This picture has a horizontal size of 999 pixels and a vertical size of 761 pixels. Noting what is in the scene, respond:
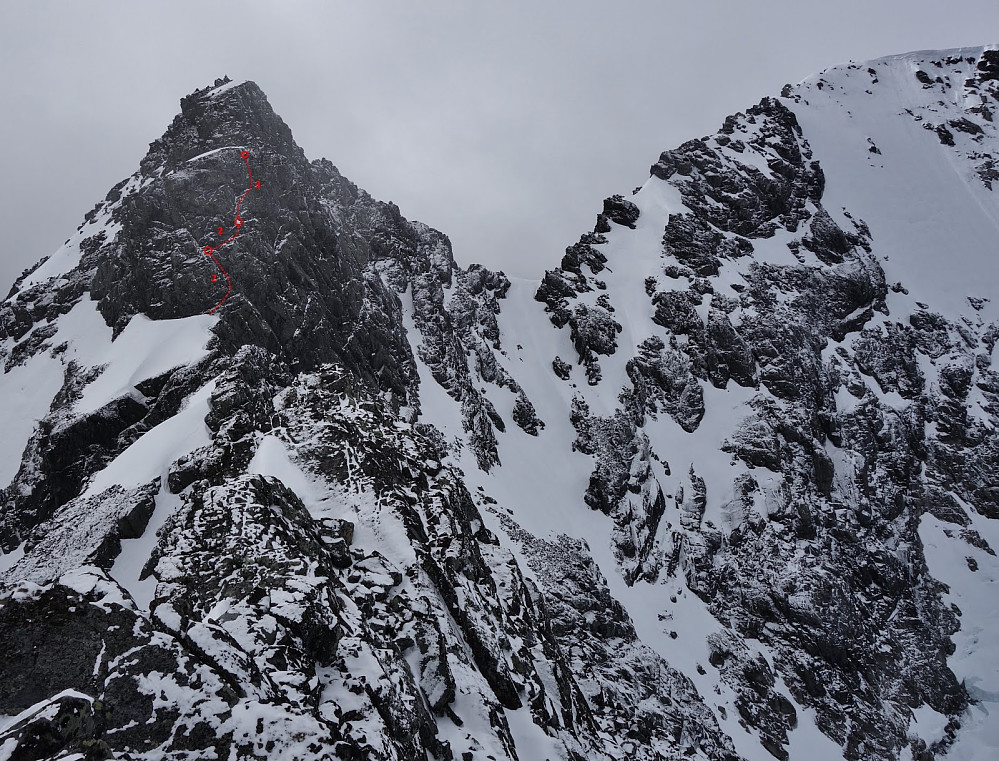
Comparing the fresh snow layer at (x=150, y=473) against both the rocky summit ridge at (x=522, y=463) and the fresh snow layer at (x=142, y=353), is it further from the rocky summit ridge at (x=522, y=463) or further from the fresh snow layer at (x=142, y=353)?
the fresh snow layer at (x=142, y=353)

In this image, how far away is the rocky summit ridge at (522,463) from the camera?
51.3ft

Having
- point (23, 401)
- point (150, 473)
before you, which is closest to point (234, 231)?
point (23, 401)

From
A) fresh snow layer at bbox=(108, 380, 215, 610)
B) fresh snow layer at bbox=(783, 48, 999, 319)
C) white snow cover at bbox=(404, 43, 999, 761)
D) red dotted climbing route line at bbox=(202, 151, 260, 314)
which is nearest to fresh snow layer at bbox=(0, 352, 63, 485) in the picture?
red dotted climbing route line at bbox=(202, 151, 260, 314)

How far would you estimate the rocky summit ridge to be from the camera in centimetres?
1565

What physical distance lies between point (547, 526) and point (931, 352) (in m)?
74.1

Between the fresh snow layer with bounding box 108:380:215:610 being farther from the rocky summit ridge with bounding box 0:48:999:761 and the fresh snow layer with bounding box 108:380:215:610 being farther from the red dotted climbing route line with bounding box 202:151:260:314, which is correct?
the red dotted climbing route line with bounding box 202:151:260:314

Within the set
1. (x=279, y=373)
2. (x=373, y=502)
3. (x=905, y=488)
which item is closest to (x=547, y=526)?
(x=279, y=373)

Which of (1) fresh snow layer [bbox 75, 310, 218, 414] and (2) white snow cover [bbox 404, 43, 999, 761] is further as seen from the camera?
(2) white snow cover [bbox 404, 43, 999, 761]

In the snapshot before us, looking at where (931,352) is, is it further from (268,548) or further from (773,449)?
(268,548)

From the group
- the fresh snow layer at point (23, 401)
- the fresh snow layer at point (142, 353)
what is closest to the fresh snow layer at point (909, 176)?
the fresh snow layer at point (142, 353)

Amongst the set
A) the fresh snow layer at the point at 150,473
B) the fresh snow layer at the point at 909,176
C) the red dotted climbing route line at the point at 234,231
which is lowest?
the fresh snow layer at the point at 150,473

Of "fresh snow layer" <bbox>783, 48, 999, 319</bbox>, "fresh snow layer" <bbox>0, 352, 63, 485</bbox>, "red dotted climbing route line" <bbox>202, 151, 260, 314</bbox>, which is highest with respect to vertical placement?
"fresh snow layer" <bbox>783, 48, 999, 319</bbox>

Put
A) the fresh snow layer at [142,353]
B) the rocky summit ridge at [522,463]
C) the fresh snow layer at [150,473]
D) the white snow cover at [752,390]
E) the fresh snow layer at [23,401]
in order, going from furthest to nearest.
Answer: the white snow cover at [752,390]
the fresh snow layer at [23,401]
the fresh snow layer at [142,353]
the fresh snow layer at [150,473]
the rocky summit ridge at [522,463]

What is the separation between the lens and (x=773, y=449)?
72.9 metres
